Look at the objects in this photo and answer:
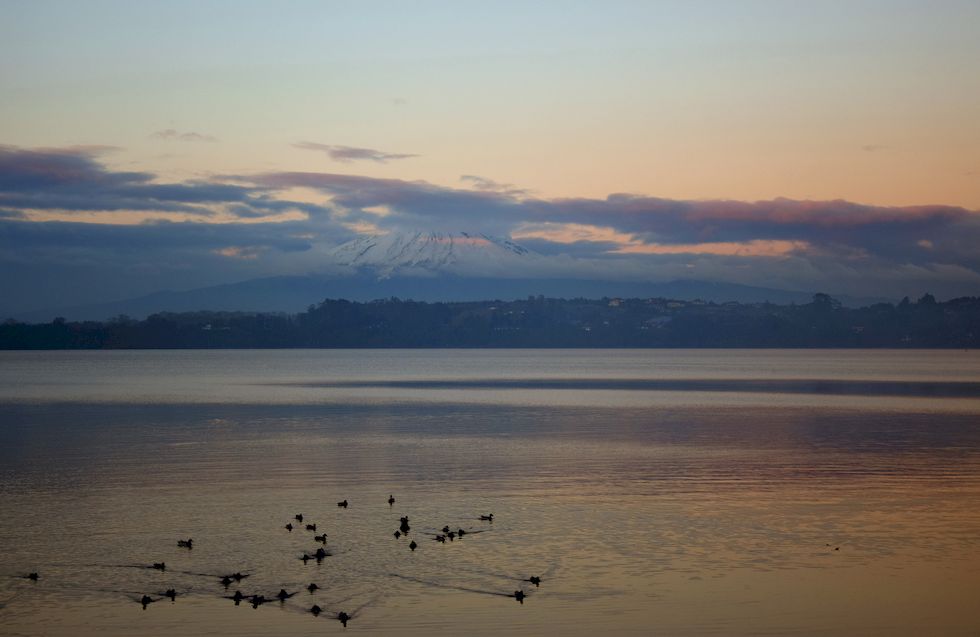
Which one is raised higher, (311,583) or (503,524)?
(503,524)

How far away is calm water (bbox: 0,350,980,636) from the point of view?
63.8ft

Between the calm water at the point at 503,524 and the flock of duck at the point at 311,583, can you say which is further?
the flock of duck at the point at 311,583

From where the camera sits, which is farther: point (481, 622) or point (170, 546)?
point (170, 546)

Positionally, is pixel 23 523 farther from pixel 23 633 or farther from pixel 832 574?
pixel 832 574

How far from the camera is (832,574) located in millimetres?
22094

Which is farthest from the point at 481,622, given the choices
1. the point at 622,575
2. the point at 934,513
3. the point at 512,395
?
the point at 512,395

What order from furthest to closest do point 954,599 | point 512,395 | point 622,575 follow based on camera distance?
point 512,395 < point 622,575 < point 954,599

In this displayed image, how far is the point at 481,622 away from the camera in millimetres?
18859

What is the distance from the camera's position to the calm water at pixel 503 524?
1945 cm

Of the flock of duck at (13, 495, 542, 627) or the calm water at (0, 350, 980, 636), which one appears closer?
the calm water at (0, 350, 980, 636)

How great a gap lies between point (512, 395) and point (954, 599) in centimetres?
6991

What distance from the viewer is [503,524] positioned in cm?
2720

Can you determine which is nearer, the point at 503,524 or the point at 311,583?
the point at 311,583

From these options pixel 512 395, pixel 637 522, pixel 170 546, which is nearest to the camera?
pixel 170 546
